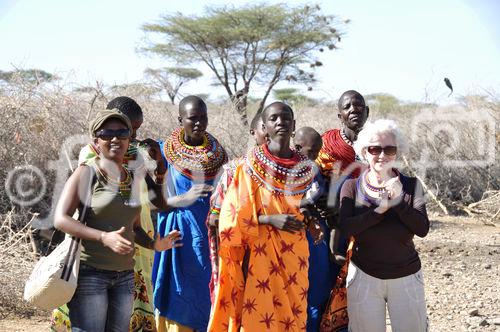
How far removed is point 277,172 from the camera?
154 inches

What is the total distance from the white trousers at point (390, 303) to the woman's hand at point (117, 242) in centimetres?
135

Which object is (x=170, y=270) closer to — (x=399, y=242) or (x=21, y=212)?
(x=399, y=242)

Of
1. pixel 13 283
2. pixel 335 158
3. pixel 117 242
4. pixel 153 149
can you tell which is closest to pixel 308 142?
pixel 335 158

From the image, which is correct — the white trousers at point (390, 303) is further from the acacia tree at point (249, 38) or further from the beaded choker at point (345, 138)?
the acacia tree at point (249, 38)

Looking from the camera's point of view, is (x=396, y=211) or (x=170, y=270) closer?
(x=396, y=211)

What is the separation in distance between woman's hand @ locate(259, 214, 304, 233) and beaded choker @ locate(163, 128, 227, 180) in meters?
1.33

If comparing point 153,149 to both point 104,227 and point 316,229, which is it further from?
point 104,227

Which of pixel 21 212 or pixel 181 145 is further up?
pixel 181 145

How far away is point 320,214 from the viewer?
4.15 meters

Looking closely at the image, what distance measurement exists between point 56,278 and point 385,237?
1696mm

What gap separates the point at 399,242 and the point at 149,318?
155 centimetres

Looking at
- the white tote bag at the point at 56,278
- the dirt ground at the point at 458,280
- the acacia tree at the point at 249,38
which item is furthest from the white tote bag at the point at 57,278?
the acacia tree at the point at 249,38

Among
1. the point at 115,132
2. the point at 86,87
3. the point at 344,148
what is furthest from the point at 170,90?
the point at 115,132

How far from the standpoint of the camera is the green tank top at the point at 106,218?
3344mm
